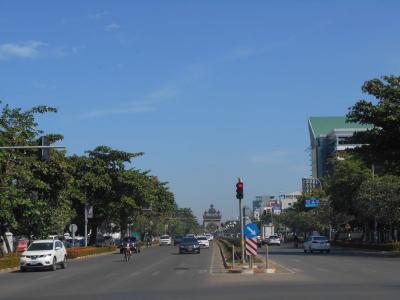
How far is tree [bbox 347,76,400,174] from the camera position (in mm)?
43281

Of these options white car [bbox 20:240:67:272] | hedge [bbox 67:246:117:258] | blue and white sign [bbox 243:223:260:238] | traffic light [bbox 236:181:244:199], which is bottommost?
hedge [bbox 67:246:117:258]

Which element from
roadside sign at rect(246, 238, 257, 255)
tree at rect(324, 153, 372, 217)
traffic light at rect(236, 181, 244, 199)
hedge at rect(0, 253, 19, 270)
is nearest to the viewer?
roadside sign at rect(246, 238, 257, 255)

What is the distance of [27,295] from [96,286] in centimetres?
337

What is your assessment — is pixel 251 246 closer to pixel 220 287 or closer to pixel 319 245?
pixel 220 287

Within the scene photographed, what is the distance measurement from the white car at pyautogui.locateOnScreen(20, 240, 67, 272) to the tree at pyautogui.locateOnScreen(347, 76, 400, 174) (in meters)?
22.4

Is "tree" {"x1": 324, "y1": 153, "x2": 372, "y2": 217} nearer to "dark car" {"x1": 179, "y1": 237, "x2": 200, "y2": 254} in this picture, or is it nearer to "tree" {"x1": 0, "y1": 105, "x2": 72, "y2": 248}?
"dark car" {"x1": 179, "y1": 237, "x2": 200, "y2": 254}

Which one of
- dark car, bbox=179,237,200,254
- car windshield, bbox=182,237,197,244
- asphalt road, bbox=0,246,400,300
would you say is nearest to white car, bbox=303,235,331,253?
dark car, bbox=179,237,200,254

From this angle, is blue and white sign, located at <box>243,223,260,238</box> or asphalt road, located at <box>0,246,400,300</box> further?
blue and white sign, located at <box>243,223,260,238</box>

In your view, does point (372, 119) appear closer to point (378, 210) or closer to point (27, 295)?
point (378, 210)

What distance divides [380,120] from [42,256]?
24175 millimetres

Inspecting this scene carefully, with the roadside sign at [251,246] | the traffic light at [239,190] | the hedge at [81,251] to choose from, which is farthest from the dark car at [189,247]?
the traffic light at [239,190]

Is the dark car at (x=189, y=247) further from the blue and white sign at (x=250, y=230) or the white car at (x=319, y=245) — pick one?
the blue and white sign at (x=250, y=230)

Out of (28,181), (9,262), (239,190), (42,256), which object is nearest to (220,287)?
(239,190)

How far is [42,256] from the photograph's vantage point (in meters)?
33.3
